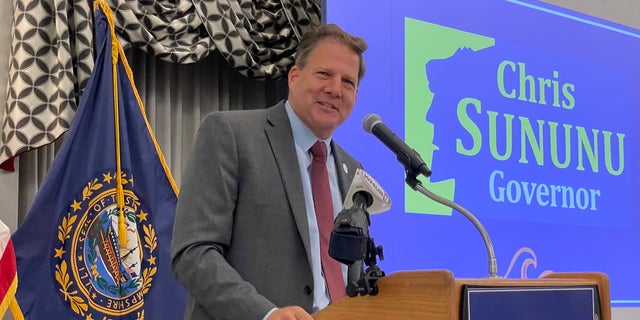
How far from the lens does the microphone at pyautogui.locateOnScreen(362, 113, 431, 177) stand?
152cm

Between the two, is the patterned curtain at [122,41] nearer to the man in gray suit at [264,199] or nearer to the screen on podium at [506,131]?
the screen on podium at [506,131]

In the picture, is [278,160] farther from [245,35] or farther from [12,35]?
[245,35]

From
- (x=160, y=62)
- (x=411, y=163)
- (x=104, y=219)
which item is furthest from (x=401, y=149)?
(x=160, y=62)

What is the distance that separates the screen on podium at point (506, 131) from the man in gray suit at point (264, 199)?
144 cm

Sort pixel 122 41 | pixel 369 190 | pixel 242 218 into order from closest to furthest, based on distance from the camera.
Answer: pixel 369 190
pixel 242 218
pixel 122 41

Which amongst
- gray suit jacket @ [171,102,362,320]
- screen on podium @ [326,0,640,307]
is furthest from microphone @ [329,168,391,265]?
screen on podium @ [326,0,640,307]

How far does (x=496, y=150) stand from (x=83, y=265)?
A: 1.98 metres

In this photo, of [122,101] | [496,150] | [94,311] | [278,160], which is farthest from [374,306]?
[496,150]

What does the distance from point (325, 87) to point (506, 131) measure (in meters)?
2.29

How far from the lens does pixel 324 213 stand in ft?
5.93

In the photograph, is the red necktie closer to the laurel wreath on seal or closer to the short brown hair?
the short brown hair

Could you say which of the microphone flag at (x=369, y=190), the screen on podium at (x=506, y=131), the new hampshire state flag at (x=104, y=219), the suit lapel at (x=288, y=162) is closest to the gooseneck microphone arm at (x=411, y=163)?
the microphone flag at (x=369, y=190)

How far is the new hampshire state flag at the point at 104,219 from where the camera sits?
2.81 meters

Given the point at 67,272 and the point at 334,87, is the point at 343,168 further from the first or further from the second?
the point at 67,272
